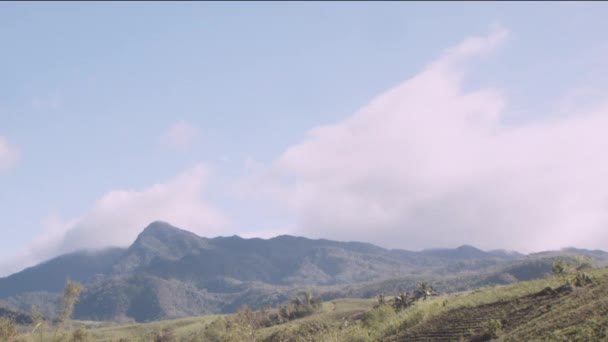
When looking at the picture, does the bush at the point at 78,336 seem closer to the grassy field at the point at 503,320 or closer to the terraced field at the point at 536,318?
the grassy field at the point at 503,320

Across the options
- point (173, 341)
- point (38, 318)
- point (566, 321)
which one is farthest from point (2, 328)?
point (173, 341)

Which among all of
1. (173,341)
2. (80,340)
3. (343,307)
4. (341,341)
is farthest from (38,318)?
(343,307)

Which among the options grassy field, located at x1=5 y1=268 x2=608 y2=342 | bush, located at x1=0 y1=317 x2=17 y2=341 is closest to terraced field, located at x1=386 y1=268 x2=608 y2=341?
grassy field, located at x1=5 y1=268 x2=608 y2=342

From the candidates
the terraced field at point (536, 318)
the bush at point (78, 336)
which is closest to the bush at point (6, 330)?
the bush at point (78, 336)

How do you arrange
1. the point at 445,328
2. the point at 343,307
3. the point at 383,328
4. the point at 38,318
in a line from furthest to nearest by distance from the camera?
the point at 343,307
the point at 383,328
the point at 445,328
the point at 38,318

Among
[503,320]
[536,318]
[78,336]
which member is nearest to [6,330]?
[78,336]

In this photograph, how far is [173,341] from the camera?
12762 centimetres

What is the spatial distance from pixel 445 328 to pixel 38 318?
40399 mm

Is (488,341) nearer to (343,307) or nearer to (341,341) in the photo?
(341,341)

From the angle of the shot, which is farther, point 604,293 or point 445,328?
point 445,328

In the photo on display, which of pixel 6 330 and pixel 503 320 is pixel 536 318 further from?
pixel 6 330

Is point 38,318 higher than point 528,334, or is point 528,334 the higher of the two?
point 38,318

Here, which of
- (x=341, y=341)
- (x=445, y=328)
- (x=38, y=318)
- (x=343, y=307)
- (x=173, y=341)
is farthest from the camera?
(x=343, y=307)

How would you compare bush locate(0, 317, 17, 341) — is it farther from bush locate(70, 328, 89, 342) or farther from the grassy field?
bush locate(70, 328, 89, 342)
